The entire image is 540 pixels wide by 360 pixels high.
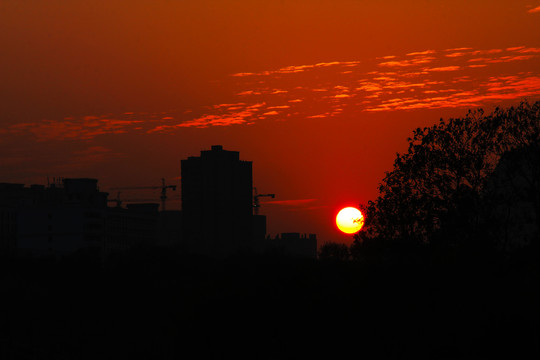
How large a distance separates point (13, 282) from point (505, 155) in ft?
224

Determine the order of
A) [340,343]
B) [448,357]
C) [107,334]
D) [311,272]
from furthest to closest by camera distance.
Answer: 1. [107,334]
2. [311,272]
3. [340,343]
4. [448,357]

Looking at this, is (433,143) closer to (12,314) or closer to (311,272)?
(311,272)

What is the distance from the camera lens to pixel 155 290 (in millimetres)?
103062

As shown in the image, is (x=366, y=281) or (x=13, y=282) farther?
(x=13, y=282)

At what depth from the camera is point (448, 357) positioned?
38.1 metres

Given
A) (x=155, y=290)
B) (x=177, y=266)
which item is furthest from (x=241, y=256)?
(x=155, y=290)

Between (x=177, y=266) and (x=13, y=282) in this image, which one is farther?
(x=177, y=266)

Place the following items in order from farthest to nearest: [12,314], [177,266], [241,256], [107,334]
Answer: [241,256]
[177,266]
[12,314]
[107,334]

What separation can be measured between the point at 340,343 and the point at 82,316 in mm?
Result: 49831

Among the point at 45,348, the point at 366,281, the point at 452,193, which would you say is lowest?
the point at 45,348

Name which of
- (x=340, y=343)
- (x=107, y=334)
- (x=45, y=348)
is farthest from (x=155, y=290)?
(x=340, y=343)

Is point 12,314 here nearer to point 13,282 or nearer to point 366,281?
point 13,282

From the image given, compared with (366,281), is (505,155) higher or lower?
higher

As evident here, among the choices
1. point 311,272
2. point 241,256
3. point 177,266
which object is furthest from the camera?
point 241,256
